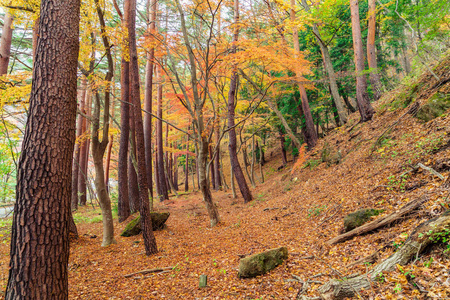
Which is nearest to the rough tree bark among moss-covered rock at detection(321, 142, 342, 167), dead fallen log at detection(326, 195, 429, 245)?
dead fallen log at detection(326, 195, 429, 245)

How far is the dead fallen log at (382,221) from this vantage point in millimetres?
3572

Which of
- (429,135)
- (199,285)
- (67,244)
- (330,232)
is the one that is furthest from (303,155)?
(67,244)

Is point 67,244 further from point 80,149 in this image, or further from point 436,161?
point 80,149

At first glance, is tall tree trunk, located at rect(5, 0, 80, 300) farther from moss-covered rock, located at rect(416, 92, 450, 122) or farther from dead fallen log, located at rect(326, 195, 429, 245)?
moss-covered rock, located at rect(416, 92, 450, 122)

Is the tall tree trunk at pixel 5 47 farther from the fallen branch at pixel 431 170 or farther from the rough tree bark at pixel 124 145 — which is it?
the fallen branch at pixel 431 170

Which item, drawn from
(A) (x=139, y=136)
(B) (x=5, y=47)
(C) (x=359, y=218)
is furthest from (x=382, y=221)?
(B) (x=5, y=47)

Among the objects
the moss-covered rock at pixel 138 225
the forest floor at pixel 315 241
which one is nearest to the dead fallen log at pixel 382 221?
the forest floor at pixel 315 241

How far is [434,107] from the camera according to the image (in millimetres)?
5797

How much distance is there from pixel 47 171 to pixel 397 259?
165 inches

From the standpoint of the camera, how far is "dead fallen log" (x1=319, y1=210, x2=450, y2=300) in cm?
263

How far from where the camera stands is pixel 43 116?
2.62 metres

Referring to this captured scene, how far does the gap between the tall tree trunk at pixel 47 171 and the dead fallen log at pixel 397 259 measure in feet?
10.1

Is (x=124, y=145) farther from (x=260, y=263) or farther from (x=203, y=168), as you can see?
(x=260, y=263)

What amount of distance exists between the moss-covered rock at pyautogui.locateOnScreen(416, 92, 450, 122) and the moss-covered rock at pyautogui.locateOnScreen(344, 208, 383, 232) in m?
3.50
